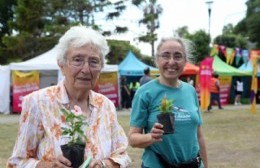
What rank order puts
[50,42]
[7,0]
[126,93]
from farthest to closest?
[7,0], [50,42], [126,93]

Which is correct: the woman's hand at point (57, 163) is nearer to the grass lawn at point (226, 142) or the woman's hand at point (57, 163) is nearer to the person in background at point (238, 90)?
the grass lawn at point (226, 142)

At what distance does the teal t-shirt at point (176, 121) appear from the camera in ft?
10.8

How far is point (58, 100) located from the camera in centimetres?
256

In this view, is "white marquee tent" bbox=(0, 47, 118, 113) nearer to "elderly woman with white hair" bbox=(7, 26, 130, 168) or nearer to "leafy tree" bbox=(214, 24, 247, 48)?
"elderly woman with white hair" bbox=(7, 26, 130, 168)

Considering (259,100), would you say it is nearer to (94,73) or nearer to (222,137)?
(222,137)

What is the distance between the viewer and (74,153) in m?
2.25

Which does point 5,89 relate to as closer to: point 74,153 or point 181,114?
point 181,114

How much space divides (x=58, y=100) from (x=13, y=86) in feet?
59.1

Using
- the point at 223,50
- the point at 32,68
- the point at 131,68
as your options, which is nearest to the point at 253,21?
Result: the point at 223,50

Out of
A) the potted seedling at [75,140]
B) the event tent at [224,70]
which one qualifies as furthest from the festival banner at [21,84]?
the potted seedling at [75,140]

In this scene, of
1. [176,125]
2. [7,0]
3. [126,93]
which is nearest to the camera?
[176,125]

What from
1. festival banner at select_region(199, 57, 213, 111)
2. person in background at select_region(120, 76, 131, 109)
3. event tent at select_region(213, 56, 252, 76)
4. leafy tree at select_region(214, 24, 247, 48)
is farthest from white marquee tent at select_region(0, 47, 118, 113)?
leafy tree at select_region(214, 24, 247, 48)

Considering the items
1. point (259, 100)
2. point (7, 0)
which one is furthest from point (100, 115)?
point (7, 0)

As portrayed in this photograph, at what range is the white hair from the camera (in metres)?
2.54
